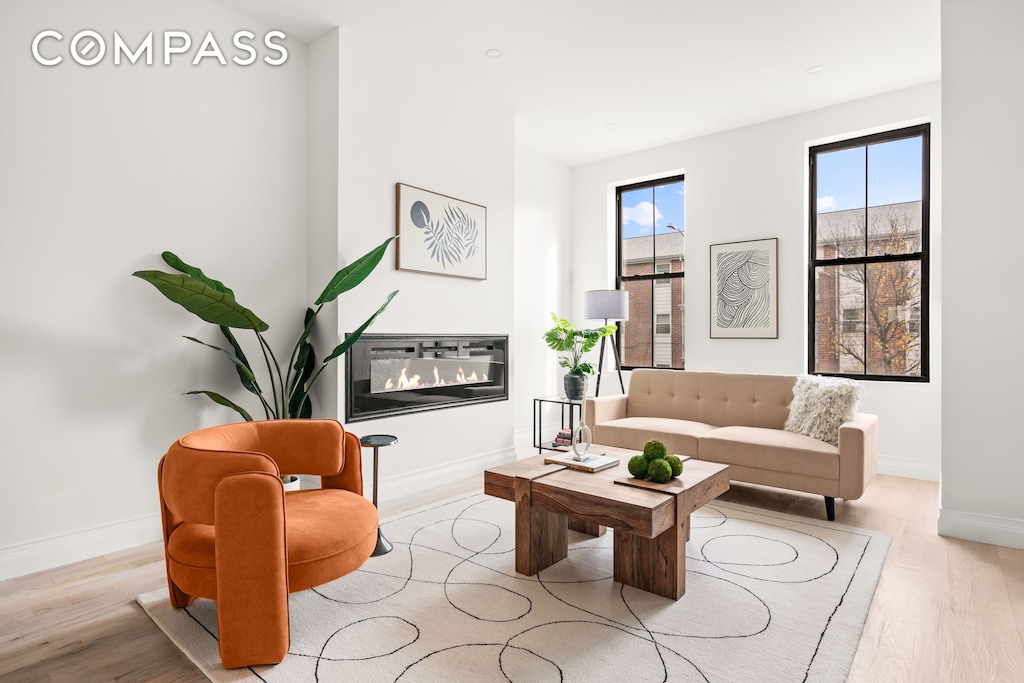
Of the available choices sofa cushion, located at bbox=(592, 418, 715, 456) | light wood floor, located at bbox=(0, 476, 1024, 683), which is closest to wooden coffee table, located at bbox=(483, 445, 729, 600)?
light wood floor, located at bbox=(0, 476, 1024, 683)

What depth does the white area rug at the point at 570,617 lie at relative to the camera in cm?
180

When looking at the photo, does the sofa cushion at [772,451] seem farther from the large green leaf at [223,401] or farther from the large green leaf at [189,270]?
the large green leaf at [189,270]

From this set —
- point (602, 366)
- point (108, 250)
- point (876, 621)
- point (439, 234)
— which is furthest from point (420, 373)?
point (876, 621)

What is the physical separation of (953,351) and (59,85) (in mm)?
4626

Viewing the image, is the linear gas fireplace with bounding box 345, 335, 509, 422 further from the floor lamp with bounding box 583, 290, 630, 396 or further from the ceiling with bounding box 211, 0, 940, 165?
the ceiling with bounding box 211, 0, 940, 165

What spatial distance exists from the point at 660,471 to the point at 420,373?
2025 millimetres

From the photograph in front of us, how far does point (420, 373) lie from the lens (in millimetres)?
3934

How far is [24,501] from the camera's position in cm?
256

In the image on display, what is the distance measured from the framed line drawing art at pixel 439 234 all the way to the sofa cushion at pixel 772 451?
206 centimetres

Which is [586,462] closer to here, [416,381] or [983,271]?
[416,381]

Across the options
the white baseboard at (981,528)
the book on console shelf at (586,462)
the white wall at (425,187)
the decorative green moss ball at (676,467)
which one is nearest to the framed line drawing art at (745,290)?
the white wall at (425,187)

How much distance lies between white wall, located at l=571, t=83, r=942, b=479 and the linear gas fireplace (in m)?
2.03

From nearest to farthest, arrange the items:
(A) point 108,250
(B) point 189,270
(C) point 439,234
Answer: (A) point 108,250, (B) point 189,270, (C) point 439,234

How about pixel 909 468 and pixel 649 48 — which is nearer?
pixel 649 48
